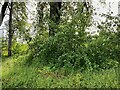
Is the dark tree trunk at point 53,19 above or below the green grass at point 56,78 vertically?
above

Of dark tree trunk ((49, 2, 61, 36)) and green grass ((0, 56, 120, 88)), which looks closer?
green grass ((0, 56, 120, 88))

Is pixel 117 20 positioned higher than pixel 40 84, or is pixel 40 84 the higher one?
pixel 117 20

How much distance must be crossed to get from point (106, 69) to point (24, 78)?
2.86 metres

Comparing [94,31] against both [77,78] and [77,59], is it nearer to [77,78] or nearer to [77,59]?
[77,59]

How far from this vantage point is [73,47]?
10961 millimetres

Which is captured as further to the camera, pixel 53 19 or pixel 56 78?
pixel 53 19

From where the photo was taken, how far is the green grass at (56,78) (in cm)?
812

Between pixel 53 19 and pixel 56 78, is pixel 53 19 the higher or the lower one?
the higher one

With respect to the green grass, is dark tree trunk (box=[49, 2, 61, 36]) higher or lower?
higher

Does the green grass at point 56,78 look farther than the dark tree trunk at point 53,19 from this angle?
No

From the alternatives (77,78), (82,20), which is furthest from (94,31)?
(77,78)

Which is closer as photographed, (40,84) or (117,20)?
(40,84)

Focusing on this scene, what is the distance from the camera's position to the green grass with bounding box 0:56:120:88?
26.7 ft

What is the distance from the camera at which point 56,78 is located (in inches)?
356
